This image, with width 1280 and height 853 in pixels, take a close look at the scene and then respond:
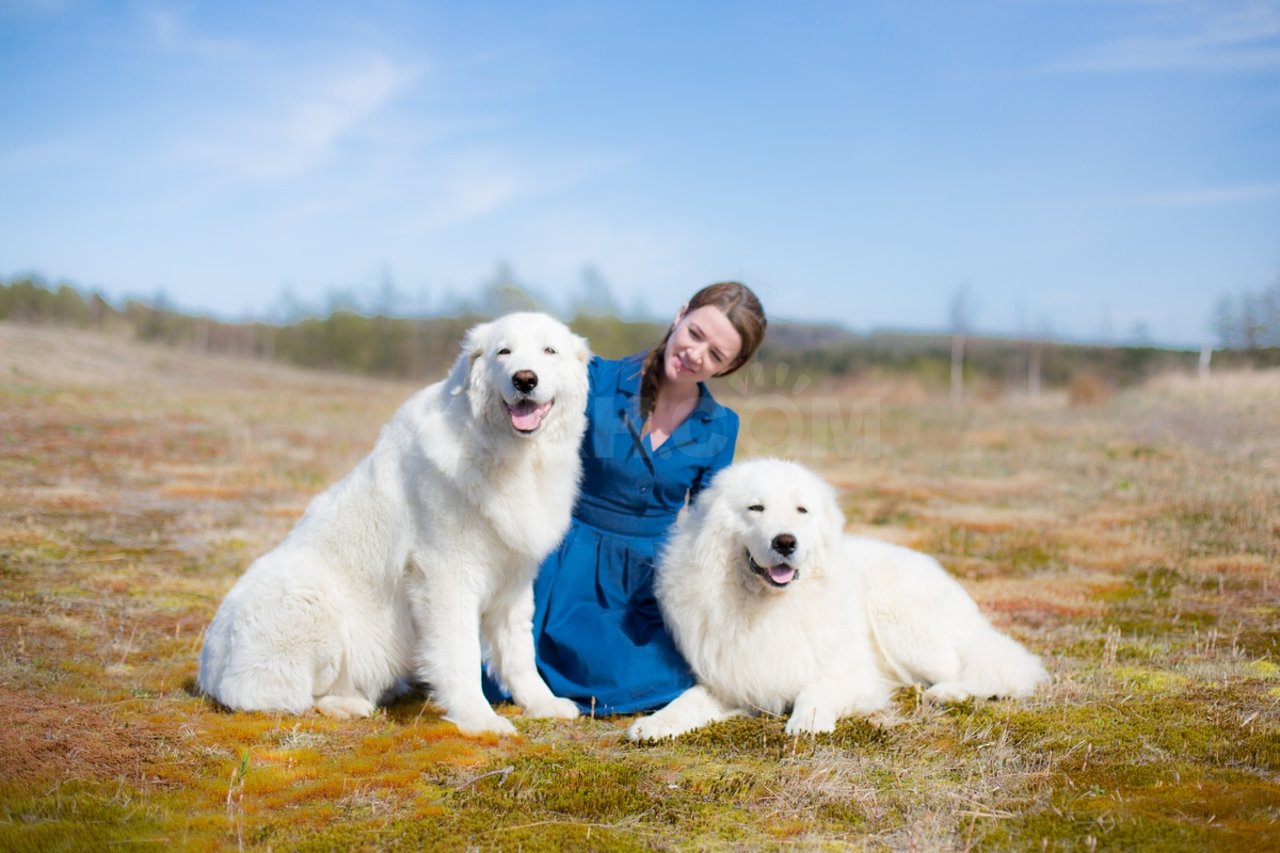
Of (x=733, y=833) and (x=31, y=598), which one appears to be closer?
(x=733, y=833)

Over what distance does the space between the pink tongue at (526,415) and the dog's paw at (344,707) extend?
1417 millimetres

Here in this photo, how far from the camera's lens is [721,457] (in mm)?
4480

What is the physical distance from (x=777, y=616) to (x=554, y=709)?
106cm

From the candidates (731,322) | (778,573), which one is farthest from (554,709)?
(731,322)

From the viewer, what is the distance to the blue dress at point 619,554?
4066mm

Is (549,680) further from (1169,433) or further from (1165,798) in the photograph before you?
(1169,433)

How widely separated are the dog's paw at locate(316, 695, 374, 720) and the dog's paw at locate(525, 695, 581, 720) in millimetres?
691

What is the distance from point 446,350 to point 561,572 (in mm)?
43544

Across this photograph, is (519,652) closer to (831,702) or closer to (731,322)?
(831,702)

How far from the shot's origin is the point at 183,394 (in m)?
24.7

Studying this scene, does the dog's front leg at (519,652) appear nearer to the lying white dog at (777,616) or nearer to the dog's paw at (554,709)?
the dog's paw at (554,709)

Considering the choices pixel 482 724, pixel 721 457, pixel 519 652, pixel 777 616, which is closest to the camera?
pixel 482 724

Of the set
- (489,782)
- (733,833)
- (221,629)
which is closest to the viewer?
(733,833)

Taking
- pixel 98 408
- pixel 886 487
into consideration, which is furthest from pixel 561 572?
pixel 98 408
